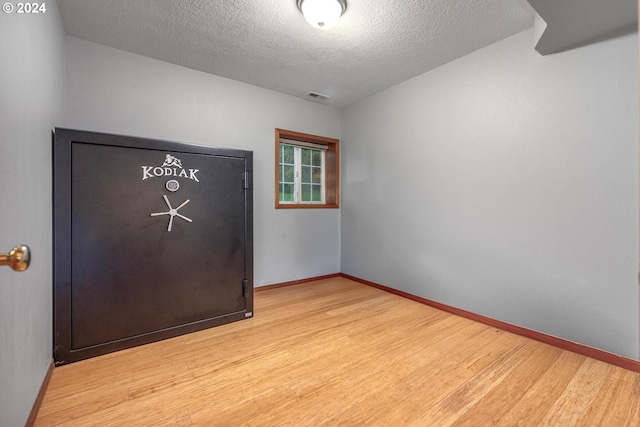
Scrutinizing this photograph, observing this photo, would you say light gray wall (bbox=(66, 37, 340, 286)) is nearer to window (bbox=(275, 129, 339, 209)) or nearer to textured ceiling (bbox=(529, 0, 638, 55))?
window (bbox=(275, 129, 339, 209))

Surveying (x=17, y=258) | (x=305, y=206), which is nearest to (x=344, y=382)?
(x=17, y=258)

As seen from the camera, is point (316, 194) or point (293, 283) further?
point (316, 194)

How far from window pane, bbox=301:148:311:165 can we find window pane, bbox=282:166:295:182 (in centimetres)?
24

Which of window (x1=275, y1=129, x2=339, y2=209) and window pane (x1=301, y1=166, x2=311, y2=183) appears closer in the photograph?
window (x1=275, y1=129, x2=339, y2=209)

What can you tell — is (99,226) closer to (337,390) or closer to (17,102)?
(17,102)

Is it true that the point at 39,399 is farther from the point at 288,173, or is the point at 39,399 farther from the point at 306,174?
the point at 306,174

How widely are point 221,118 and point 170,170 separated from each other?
3.73ft

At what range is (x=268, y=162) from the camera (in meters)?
3.38

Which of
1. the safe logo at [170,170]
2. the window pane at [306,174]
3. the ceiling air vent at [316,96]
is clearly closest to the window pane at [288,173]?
the window pane at [306,174]

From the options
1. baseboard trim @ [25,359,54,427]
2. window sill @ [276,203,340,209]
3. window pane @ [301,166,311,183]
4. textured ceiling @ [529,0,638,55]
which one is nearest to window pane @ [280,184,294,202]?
window sill @ [276,203,340,209]

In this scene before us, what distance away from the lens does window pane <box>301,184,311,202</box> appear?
395cm

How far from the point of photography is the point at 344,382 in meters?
1.62

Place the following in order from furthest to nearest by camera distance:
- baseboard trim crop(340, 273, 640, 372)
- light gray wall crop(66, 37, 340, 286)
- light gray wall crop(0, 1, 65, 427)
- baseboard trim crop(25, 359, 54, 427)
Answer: light gray wall crop(66, 37, 340, 286), baseboard trim crop(340, 273, 640, 372), baseboard trim crop(25, 359, 54, 427), light gray wall crop(0, 1, 65, 427)

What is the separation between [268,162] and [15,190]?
7.90 ft
